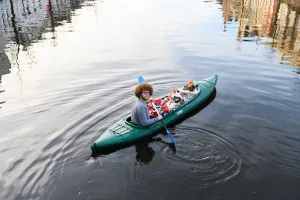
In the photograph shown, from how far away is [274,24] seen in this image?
2844 centimetres

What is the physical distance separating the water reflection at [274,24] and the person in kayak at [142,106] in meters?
11.8

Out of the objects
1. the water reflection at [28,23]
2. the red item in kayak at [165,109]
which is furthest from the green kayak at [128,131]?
the water reflection at [28,23]

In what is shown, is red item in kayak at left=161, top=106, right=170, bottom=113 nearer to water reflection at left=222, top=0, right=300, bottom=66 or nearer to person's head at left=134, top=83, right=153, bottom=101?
person's head at left=134, top=83, right=153, bottom=101

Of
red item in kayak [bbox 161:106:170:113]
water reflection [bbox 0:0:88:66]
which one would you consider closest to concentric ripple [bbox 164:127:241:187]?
red item in kayak [bbox 161:106:170:113]

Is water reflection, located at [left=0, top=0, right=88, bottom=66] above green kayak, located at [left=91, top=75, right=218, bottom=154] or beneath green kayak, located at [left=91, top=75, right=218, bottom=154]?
above

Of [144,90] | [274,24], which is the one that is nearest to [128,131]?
[144,90]

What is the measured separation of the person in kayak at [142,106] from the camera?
333 inches

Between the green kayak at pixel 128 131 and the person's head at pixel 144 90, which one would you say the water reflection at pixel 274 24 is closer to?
the green kayak at pixel 128 131

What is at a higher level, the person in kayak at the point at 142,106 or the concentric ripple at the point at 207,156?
the person in kayak at the point at 142,106

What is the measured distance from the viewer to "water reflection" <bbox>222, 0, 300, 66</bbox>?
65.5ft

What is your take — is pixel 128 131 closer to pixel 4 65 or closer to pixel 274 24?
pixel 4 65

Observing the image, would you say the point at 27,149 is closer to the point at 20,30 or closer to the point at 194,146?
the point at 194,146

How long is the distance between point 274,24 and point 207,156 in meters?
25.5

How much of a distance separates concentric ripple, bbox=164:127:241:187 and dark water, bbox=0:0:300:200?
3 cm
